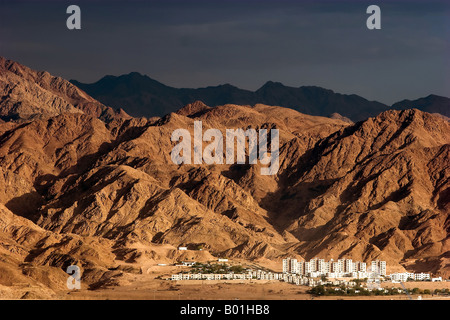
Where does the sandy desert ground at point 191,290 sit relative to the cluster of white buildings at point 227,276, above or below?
below

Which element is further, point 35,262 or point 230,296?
point 35,262

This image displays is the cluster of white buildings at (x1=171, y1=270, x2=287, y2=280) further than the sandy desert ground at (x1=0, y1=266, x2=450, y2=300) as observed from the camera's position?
Yes

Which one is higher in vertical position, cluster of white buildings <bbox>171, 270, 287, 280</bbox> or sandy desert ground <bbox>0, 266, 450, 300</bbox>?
cluster of white buildings <bbox>171, 270, 287, 280</bbox>

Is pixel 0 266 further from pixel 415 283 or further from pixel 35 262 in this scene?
pixel 415 283

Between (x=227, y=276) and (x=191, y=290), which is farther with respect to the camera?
(x=227, y=276)

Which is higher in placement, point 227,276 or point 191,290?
point 227,276

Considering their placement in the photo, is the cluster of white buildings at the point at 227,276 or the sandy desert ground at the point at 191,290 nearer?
the sandy desert ground at the point at 191,290
